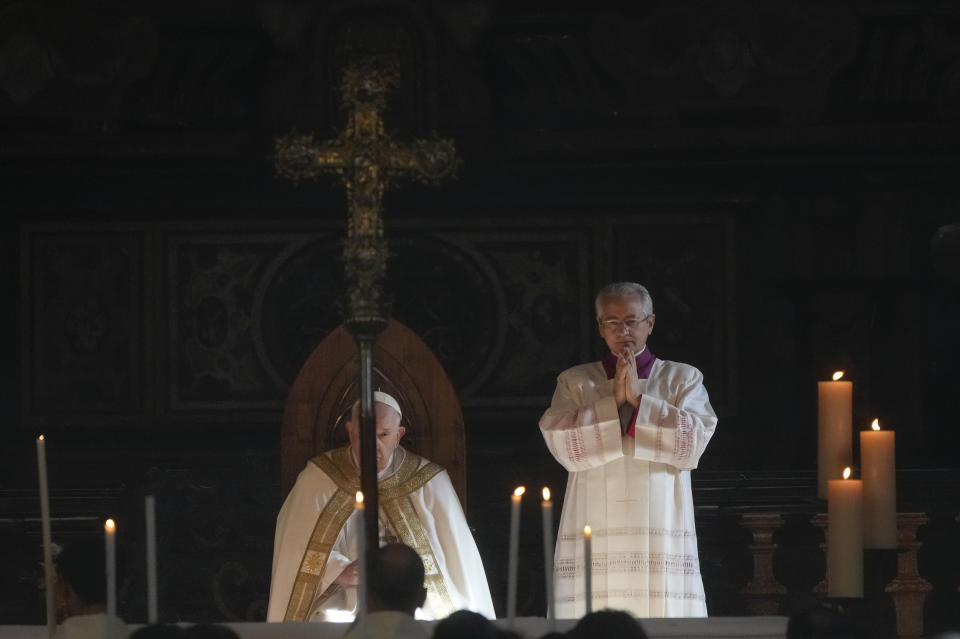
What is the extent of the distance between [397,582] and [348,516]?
352 centimetres

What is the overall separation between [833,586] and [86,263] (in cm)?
644

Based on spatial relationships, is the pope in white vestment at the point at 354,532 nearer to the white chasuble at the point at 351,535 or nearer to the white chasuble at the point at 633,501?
the white chasuble at the point at 351,535

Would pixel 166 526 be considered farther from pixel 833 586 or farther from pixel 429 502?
pixel 833 586

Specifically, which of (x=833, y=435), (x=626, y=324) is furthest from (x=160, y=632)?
(x=626, y=324)

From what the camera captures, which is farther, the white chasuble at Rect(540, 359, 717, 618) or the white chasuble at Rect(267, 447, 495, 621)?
the white chasuble at Rect(267, 447, 495, 621)

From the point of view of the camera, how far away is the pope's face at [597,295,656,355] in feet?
26.6

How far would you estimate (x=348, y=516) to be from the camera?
27.8 ft

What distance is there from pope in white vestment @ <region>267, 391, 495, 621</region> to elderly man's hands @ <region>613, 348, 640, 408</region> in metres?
1.00

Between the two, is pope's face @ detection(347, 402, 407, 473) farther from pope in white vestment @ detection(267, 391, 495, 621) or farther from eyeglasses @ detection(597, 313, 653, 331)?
eyeglasses @ detection(597, 313, 653, 331)

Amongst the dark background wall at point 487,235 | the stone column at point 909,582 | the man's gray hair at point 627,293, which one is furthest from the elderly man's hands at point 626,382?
the dark background wall at point 487,235

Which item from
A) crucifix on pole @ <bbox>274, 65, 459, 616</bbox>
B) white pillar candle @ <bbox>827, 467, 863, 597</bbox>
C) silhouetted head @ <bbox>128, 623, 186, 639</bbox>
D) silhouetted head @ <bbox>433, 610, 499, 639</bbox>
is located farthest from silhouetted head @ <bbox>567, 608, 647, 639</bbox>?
crucifix on pole @ <bbox>274, 65, 459, 616</bbox>

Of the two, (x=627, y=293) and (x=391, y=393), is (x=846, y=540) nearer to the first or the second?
(x=627, y=293)

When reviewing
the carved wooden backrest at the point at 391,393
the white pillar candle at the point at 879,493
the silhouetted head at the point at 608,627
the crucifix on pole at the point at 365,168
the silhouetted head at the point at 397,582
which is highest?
the crucifix on pole at the point at 365,168

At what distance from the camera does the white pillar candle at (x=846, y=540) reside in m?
5.33
